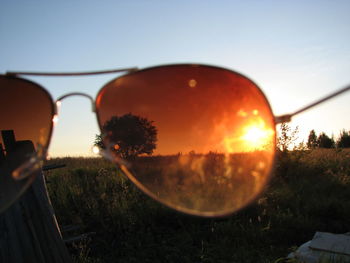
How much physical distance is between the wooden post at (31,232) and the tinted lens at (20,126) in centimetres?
16

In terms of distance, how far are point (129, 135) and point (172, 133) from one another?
0.15m

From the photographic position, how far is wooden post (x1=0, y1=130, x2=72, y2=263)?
1291 millimetres

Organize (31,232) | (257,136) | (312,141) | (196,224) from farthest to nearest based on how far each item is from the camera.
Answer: (312,141) < (196,224) < (31,232) < (257,136)

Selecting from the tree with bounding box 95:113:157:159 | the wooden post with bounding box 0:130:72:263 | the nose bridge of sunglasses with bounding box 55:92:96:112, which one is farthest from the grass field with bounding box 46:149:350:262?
the nose bridge of sunglasses with bounding box 55:92:96:112

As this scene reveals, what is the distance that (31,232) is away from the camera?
52.2 inches

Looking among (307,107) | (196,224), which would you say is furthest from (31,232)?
(196,224)

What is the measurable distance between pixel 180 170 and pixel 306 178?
4.03 meters

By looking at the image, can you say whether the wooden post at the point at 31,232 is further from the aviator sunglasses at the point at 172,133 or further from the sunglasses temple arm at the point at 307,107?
the sunglasses temple arm at the point at 307,107

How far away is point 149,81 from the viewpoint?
108 centimetres

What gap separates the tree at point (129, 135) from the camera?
3.66ft

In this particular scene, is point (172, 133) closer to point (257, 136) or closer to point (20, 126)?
point (257, 136)

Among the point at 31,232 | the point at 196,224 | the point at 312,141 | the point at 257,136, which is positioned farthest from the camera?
the point at 312,141

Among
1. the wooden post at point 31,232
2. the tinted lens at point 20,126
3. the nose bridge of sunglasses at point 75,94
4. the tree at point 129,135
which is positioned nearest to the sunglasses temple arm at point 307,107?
the tree at point 129,135

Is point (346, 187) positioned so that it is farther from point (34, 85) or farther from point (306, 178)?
point (34, 85)
